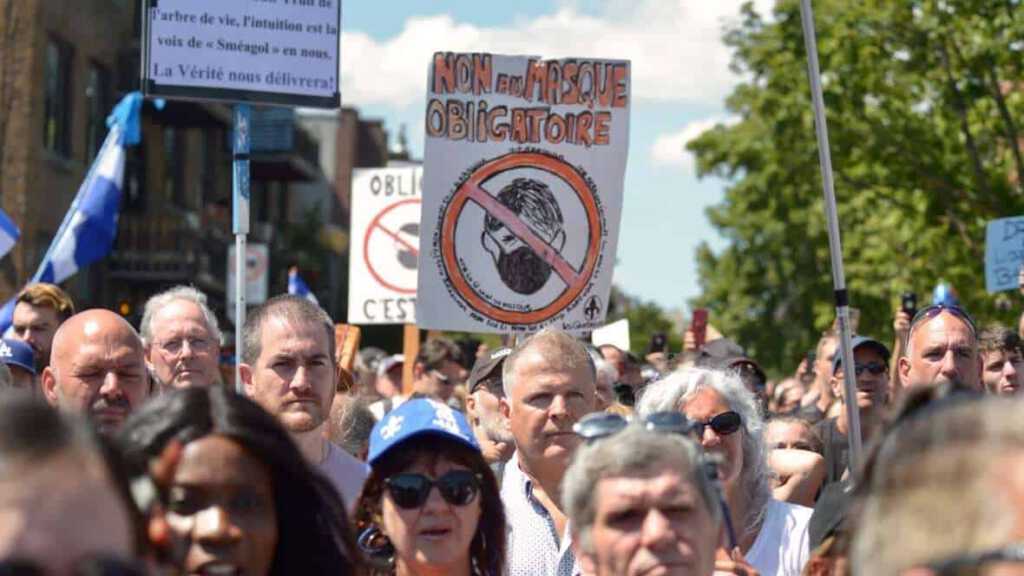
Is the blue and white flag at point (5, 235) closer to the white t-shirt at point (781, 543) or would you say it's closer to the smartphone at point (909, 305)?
the smartphone at point (909, 305)

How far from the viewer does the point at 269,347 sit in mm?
6230

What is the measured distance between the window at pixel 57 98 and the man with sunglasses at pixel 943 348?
20259mm

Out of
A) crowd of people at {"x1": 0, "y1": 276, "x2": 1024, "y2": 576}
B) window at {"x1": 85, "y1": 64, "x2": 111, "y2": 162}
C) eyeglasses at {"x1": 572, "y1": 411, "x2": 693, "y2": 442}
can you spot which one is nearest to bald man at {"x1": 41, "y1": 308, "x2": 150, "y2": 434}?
crowd of people at {"x1": 0, "y1": 276, "x2": 1024, "y2": 576}

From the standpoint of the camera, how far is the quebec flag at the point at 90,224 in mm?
12242

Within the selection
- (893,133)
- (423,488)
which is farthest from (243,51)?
(893,133)

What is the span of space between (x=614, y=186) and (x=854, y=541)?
6181 millimetres

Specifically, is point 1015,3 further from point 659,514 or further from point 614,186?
point 659,514

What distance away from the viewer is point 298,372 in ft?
20.2

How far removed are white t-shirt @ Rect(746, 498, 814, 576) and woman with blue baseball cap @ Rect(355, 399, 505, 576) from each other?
49.8 inches

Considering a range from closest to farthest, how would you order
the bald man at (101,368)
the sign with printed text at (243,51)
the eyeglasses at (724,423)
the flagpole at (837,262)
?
the eyeglasses at (724,423), the bald man at (101,368), the flagpole at (837,262), the sign with printed text at (243,51)

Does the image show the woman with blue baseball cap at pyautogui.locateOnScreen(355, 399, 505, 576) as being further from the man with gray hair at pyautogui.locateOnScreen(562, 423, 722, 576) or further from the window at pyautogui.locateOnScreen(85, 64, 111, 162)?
the window at pyautogui.locateOnScreen(85, 64, 111, 162)

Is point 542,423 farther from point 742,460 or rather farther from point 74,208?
A: point 74,208

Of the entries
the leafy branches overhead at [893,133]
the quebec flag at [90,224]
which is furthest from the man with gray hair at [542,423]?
the leafy branches overhead at [893,133]

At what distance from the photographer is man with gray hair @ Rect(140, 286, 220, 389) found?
6.82 metres
